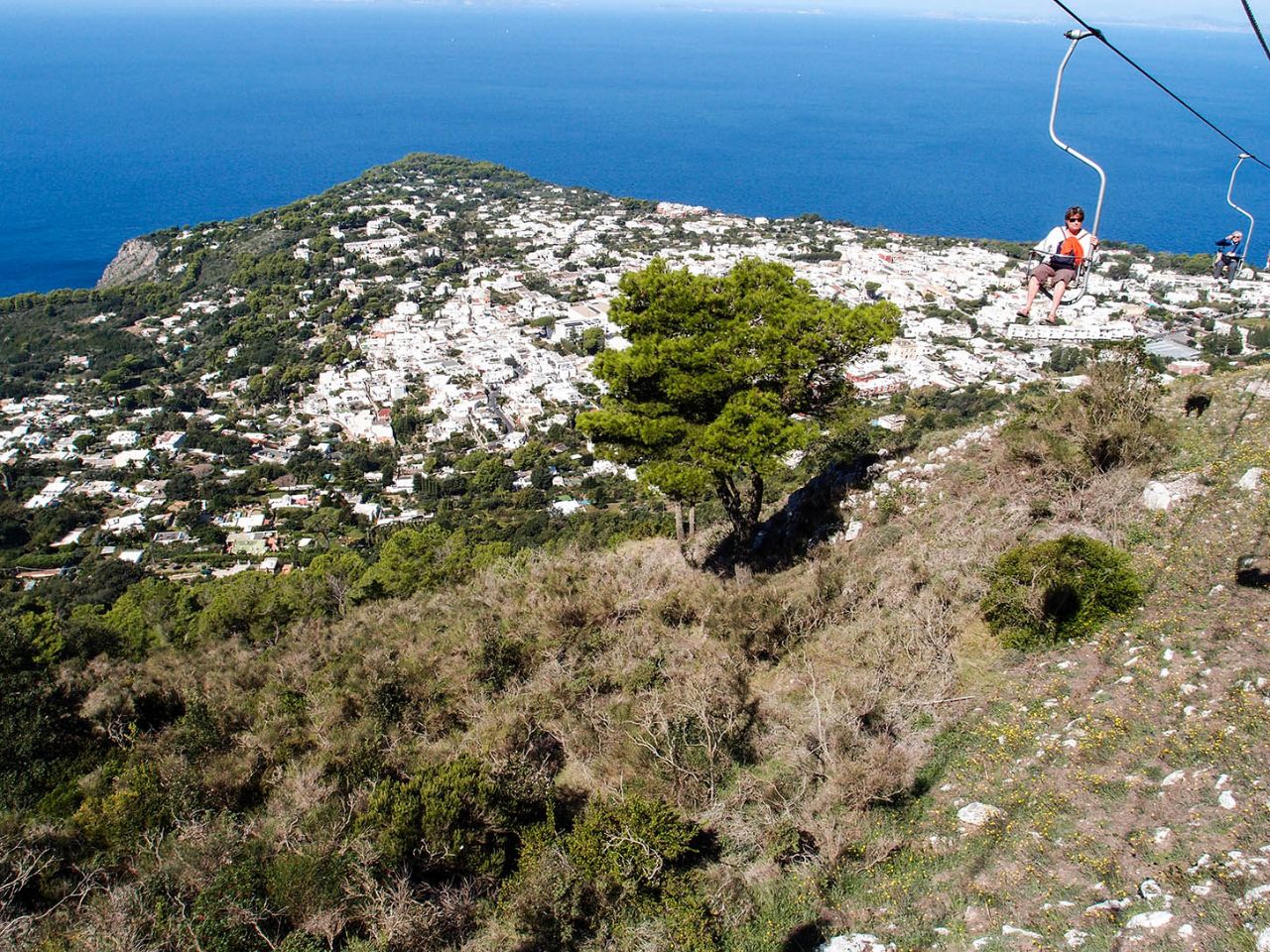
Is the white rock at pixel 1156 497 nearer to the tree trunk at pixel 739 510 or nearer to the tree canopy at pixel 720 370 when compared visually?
the tree canopy at pixel 720 370

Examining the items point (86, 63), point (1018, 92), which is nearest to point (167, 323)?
point (1018, 92)

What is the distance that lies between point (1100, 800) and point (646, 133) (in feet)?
343

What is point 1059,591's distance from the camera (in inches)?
232

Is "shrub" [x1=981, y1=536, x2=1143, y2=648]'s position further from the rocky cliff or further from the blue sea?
the blue sea

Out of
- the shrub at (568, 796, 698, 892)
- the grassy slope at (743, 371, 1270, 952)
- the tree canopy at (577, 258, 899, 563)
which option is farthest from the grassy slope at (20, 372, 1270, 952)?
the tree canopy at (577, 258, 899, 563)

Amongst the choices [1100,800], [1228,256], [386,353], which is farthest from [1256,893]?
[386,353]

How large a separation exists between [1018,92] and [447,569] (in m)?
140

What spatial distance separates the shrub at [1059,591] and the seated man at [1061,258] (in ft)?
5.89

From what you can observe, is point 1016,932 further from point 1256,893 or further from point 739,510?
point 739,510

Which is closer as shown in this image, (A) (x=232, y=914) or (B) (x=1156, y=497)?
(A) (x=232, y=914)

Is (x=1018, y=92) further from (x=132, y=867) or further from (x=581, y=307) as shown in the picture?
(x=132, y=867)

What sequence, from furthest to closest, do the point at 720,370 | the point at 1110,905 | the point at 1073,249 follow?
1. the point at 720,370
2. the point at 1073,249
3. the point at 1110,905

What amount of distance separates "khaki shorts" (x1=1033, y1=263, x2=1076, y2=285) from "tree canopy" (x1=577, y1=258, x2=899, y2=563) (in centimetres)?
242

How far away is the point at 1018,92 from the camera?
120125mm
